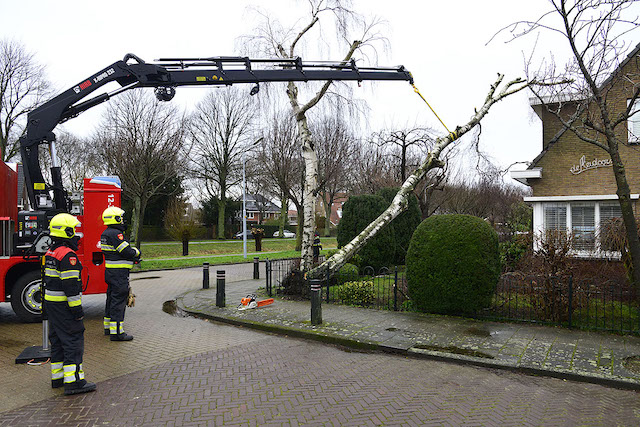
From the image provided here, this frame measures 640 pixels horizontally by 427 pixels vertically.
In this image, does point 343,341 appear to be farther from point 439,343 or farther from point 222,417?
point 222,417

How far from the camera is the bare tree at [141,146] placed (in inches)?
790

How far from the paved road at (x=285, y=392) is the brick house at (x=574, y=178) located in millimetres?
7615

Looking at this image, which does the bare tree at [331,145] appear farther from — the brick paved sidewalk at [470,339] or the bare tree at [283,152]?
the brick paved sidewalk at [470,339]

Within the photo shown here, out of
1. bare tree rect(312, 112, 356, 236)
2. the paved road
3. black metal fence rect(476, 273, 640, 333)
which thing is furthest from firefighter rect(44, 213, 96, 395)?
bare tree rect(312, 112, 356, 236)

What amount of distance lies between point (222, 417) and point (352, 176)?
31403 mm

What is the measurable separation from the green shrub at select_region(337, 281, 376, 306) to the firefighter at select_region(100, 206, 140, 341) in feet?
15.3

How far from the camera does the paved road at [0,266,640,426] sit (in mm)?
4207

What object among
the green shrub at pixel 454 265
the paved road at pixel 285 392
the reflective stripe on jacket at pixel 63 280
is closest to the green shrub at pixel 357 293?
the green shrub at pixel 454 265

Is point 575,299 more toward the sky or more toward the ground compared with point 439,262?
more toward the ground

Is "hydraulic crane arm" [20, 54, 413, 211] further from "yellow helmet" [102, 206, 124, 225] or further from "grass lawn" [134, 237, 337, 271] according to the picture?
"grass lawn" [134, 237, 337, 271]

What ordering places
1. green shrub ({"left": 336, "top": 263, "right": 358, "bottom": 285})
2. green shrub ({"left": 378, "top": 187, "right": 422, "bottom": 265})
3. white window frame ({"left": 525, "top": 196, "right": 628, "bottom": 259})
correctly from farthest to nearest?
green shrub ({"left": 378, "top": 187, "right": 422, "bottom": 265}) < green shrub ({"left": 336, "top": 263, "right": 358, "bottom": 285}) < white window frame ({"left": 525, "top": 196, "right": 628, "bottom": 259})

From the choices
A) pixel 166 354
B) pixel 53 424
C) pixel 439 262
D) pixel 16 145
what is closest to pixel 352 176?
pixel 16 145

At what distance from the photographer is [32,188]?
332 inches

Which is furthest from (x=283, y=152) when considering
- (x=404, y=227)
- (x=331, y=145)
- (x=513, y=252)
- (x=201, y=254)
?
(x=513, y=252)
